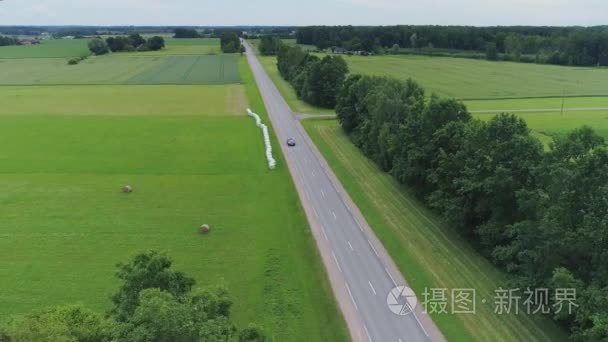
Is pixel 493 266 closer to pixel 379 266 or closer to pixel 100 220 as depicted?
pixel 379 266

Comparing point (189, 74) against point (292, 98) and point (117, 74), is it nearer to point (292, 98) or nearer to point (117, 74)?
point (117, 74)

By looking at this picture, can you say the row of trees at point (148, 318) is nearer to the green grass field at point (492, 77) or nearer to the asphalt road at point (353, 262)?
the asphalt road at point (353, 262)

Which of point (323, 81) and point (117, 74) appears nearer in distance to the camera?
point (323, 81)

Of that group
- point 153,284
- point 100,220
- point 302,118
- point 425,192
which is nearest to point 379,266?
point 425,192

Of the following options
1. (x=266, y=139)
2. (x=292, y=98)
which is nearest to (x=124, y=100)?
(x=292, y=98)

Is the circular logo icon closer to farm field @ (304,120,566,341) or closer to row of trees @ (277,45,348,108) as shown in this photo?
farm field @ (304,120,566,341)

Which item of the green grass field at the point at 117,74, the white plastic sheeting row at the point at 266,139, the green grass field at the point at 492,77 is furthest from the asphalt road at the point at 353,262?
the green grass field at the point at 117,74
